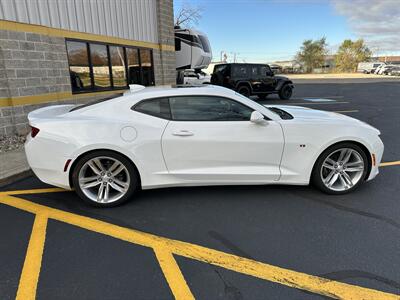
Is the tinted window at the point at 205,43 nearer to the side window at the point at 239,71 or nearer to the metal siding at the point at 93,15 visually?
the side window at the point at 239,71

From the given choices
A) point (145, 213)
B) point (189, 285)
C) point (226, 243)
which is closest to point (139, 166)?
point (145, 213)

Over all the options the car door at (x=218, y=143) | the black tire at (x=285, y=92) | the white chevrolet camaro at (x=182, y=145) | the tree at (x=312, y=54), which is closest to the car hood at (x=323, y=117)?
the white chevrolet camaro at (x=182, y=145)

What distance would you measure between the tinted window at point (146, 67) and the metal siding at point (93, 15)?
54 cm

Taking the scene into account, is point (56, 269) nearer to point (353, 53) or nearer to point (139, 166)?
point (139, 166)

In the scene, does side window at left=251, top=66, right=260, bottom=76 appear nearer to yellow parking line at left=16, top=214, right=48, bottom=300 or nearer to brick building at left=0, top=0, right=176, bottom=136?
brick building at left=0, top=0, right=176, bottom=136

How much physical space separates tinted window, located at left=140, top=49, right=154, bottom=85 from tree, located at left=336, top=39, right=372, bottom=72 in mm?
74038

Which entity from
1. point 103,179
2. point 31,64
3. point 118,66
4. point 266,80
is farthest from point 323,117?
point 266,80

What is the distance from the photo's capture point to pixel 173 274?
8.30ft

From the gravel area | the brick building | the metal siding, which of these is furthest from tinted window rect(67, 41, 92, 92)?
the gravel area

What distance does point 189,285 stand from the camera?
2.40 m

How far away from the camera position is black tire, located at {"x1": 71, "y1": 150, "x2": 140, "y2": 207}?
3.63 metres

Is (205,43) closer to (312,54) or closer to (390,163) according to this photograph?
(390,163)

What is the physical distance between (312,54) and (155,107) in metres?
79.2

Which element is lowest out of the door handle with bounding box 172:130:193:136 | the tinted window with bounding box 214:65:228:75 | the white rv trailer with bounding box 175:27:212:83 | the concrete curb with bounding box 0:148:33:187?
the concrete curb with bounding box 0:148:33:187
